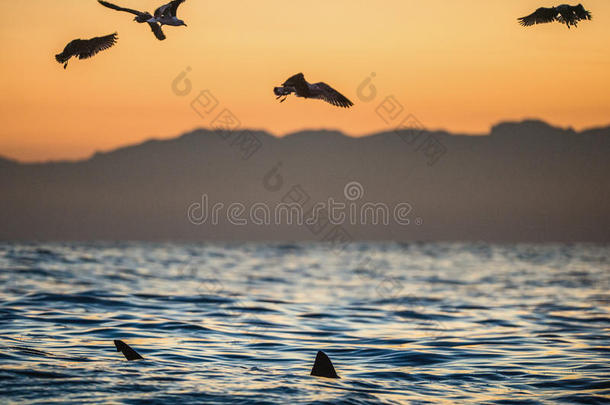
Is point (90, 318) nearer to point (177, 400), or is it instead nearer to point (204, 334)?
point (204, 334)

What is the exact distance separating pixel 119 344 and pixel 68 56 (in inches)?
272

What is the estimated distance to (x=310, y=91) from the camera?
1664cm

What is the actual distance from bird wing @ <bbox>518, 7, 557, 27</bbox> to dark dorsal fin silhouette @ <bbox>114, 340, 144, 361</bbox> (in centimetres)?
1282

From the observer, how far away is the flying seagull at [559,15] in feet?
58.5

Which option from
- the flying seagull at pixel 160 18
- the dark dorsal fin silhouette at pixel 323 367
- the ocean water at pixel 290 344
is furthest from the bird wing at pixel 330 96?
→ the ocean water at pixel 290 344

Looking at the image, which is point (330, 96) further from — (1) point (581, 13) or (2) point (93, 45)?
(1) point (581, 13)

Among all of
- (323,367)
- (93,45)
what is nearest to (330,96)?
(93,45)

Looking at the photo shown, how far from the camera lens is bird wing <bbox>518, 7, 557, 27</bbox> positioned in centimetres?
1842

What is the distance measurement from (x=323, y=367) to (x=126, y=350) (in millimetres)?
4861

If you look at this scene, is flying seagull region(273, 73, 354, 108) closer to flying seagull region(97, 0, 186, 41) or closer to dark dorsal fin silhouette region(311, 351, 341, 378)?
flying seagull region(97, 0, 186, 41)

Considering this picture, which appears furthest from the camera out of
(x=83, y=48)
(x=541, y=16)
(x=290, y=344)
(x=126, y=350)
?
(x=290, y=344)

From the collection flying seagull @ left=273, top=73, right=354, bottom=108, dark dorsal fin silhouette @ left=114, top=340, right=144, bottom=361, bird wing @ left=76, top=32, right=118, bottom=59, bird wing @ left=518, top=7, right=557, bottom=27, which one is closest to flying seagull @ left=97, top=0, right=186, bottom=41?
bird wing @ left=76, top=32, right=118, bottom=59

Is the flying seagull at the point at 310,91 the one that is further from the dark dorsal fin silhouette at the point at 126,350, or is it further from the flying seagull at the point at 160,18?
→ the dark dorsal fin silhouette at the point at 126,350

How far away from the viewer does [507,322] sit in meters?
29.1
